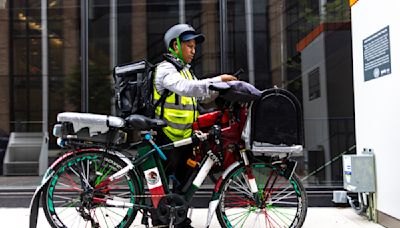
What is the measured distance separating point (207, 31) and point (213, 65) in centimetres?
70

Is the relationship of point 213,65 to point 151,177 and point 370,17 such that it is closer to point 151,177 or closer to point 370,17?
point 370,17

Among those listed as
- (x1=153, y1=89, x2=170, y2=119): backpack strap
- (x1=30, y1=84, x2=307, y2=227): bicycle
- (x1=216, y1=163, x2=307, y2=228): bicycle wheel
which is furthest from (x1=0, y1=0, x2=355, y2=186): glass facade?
(x1=153, y1=89, x2=170, y2=119): backpack strap

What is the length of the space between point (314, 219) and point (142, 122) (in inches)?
91.9

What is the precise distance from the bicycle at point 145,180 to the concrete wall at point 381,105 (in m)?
0.99

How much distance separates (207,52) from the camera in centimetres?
708

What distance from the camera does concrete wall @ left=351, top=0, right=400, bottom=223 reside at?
12.8 ft

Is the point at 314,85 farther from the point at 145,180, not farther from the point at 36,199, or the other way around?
the point at 36,199

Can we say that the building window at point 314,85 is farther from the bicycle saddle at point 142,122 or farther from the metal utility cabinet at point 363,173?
the bicycle saddle at point 142,122

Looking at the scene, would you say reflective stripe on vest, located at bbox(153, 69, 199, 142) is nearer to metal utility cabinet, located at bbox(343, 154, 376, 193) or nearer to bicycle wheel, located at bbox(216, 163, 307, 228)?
bicycle wheel, located at bbox(216, 163, 307, 228)

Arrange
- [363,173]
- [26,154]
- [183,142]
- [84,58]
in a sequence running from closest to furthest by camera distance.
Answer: [183,142], [363,173], [84,58], [26,154]

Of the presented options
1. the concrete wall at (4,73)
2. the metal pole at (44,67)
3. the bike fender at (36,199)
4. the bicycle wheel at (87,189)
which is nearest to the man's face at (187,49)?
the bicycle wheel at (87,189)

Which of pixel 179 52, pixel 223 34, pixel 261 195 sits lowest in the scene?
pixel 261 195

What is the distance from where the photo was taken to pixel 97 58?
786 centimetres

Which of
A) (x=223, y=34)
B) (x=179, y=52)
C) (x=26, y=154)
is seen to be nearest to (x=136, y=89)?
(x=179, y=52)
